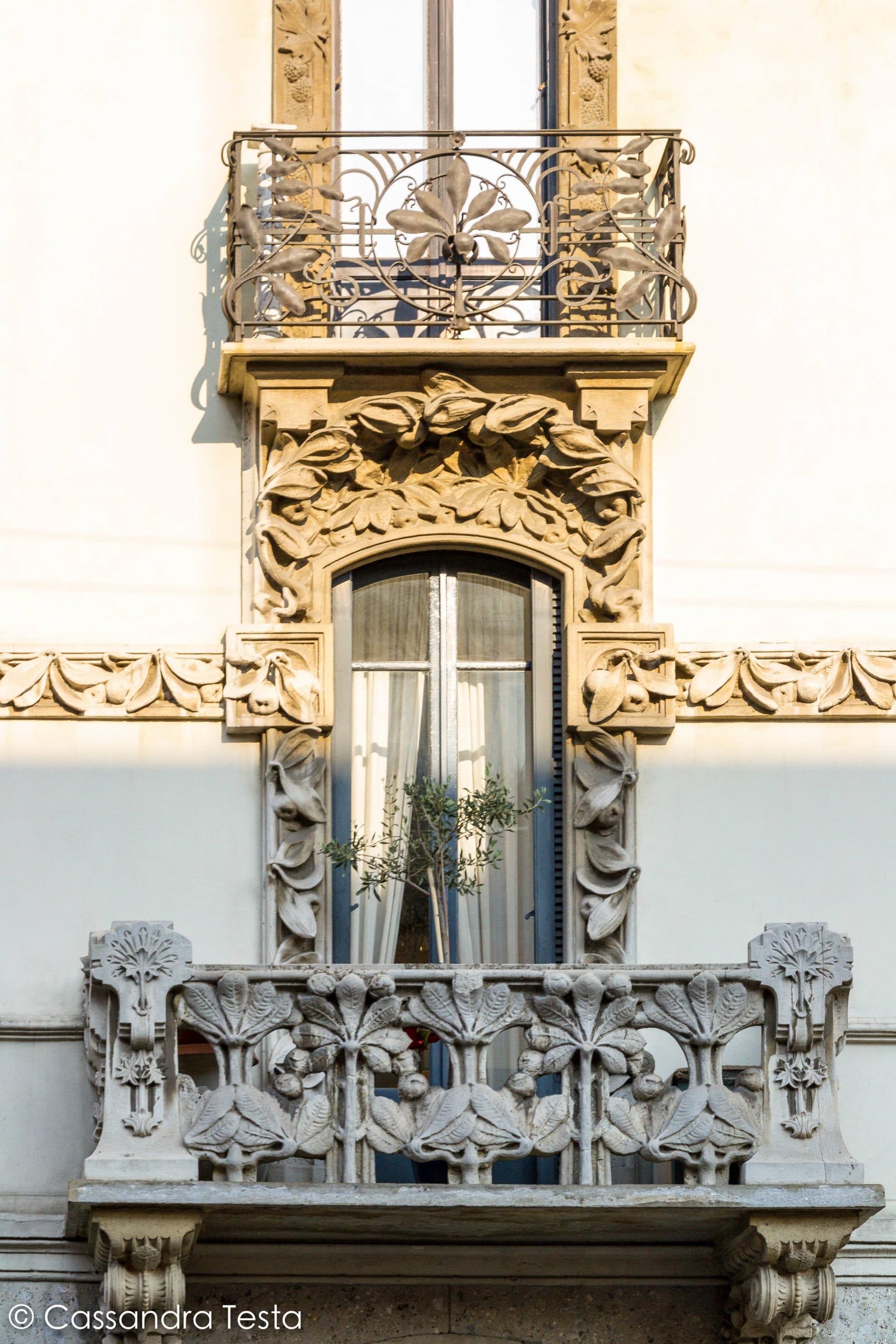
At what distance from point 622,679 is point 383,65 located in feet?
11.3

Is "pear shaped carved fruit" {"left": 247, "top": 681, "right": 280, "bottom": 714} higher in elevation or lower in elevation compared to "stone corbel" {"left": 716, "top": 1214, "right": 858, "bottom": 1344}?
higher

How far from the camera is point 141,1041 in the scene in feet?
35.3

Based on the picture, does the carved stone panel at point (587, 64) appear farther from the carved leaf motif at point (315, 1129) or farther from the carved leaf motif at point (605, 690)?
the carved leaf motif at point (315, 1129)

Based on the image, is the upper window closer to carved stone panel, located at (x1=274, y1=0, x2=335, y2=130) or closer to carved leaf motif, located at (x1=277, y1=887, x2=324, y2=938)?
carved stone panel, located at (x1=274, y1=0, x2=335, y2=130)

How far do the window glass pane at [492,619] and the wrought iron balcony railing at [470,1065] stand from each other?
198 cm

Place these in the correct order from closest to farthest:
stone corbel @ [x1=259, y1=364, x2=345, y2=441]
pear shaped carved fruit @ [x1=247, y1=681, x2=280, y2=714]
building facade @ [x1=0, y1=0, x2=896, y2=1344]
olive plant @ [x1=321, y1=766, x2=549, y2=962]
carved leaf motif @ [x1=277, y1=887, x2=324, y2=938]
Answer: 1. building facade @ [x1=0, y1=0, x2=896, y2=1344]
2. olive plant @ [x1=321, y1=766, x2=549, y2=962]
3. carved leaf motif @ [x1=277, y1=887, x2=324, y2=938]
4. pear shaped carved fruit @ [x1=247, y1=681, x2=280, y2=714]
5. stone corbel @ [x1=259, y1=364, x2=345, y2=441]

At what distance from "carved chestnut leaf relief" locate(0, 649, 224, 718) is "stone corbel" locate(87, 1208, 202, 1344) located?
2471mm

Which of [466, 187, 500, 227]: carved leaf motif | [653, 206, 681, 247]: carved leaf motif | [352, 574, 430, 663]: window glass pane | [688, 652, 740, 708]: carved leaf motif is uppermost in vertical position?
[466, 187, 500, 227]: carved leaf motif

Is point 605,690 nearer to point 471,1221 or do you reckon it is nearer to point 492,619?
point 492,619

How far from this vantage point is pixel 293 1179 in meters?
11.4

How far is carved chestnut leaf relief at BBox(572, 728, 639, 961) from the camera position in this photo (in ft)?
39.0

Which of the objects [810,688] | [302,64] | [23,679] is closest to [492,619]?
[810,688]

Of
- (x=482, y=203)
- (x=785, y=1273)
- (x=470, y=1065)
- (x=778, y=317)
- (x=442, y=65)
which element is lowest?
(x=785, y=1273)

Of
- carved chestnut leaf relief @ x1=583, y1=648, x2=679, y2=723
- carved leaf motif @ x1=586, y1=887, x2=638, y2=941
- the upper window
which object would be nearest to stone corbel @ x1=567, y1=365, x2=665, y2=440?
carved chestnut leaf relief @ x1=583, y1=648, x2=679, y2=723
